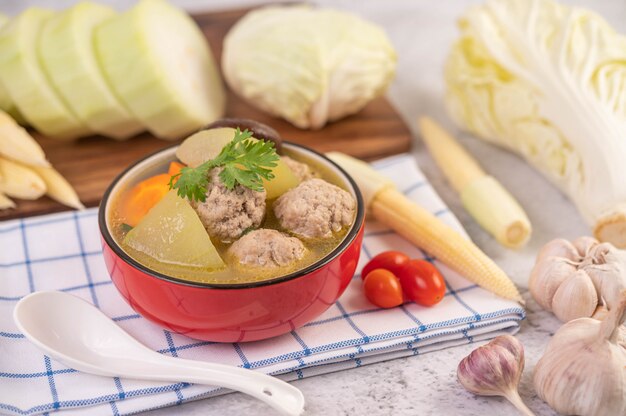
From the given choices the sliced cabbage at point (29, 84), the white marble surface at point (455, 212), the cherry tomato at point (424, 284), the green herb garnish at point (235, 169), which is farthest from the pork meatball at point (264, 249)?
the sliced cabbage at point (29, 84)

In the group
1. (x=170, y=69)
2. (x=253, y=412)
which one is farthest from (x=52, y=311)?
(x=170, y=69)

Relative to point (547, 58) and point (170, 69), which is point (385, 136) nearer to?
point (547, 58)

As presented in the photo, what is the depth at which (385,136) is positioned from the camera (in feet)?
14.1

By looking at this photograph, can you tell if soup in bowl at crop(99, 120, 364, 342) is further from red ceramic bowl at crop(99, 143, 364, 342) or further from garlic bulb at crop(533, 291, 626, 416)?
garlic bulb at crop(533, 291, 626, 416)

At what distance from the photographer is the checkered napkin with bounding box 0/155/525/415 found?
8.60 feet

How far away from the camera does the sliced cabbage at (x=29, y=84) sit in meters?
3.99

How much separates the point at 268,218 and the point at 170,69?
157cm

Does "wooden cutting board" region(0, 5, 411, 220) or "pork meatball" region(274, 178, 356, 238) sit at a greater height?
"pork meatball" region(274, 178, 356, 238)

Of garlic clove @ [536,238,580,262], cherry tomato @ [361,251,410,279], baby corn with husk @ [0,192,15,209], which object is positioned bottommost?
baby corn with husk @ [0,192,15,209]

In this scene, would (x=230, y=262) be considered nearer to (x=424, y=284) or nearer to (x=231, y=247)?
(x=231, y=247)

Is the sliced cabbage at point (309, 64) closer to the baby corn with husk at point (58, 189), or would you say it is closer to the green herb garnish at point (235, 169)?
the baby corn with husk at point (58, 189)

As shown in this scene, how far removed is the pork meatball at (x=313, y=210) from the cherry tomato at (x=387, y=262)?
0.44 meters

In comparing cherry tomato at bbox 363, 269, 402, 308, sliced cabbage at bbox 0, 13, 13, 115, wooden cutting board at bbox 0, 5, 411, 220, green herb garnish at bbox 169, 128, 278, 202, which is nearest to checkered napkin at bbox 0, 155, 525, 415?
cherry tomato at bbox 363, 269, 402, 308

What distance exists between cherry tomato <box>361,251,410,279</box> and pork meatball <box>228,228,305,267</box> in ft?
2.12
